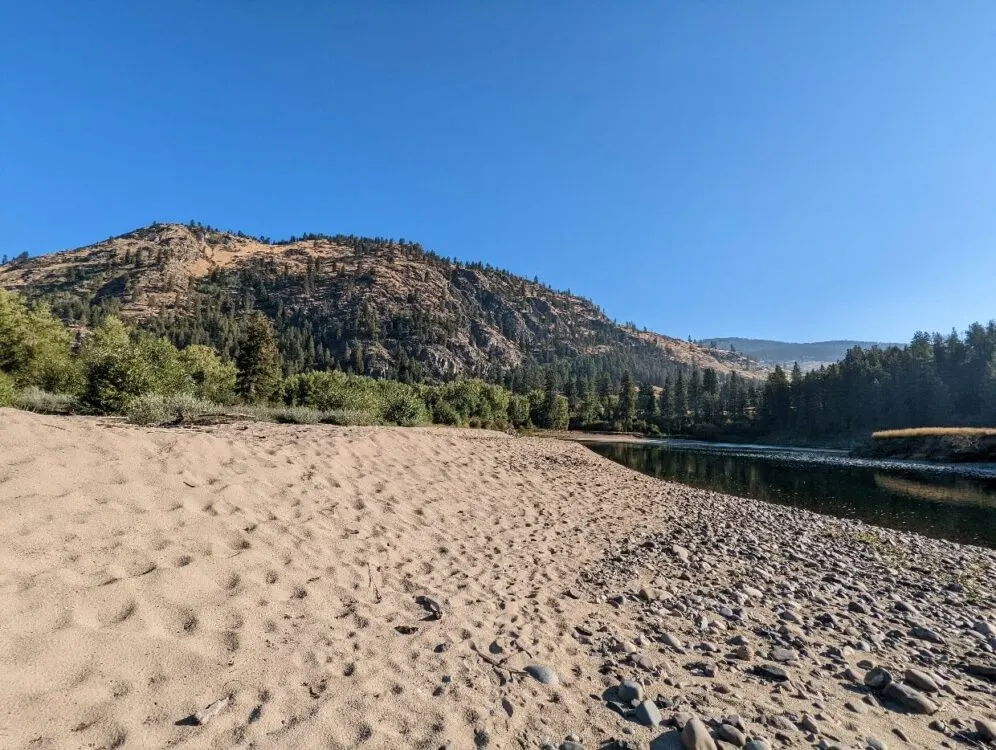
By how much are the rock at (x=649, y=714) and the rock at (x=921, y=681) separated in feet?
11.1

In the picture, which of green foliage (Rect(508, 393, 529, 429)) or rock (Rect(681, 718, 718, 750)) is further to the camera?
green foliage (Rect(508, 393, 529, 429))

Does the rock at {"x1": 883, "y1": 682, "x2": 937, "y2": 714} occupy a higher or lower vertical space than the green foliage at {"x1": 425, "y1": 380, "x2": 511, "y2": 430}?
lower

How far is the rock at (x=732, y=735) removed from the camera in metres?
3.70

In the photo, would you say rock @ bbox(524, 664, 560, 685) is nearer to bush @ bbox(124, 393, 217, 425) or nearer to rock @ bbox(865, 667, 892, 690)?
rock @ bbox(865, 667, 892, 690)

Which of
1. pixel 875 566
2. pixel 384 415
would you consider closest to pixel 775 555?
pixel 875 566

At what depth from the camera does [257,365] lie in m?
57.5

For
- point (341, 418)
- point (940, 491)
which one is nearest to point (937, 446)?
point (940, 491)

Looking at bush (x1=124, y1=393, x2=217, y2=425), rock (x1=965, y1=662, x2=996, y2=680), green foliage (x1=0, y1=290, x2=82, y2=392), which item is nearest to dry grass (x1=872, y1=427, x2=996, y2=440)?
rock (x1=965, y1=662, x2=996, y2=680)

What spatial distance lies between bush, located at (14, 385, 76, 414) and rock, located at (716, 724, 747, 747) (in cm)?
2315

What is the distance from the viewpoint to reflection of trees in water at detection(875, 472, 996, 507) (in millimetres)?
25391

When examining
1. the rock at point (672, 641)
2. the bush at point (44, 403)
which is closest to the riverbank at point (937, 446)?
the rock at point (672, 641)

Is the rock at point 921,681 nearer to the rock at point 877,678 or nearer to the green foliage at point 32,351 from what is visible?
the rock at point 877,678

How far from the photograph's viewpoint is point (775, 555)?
1095 centimetres

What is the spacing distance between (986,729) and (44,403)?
1114 inches
